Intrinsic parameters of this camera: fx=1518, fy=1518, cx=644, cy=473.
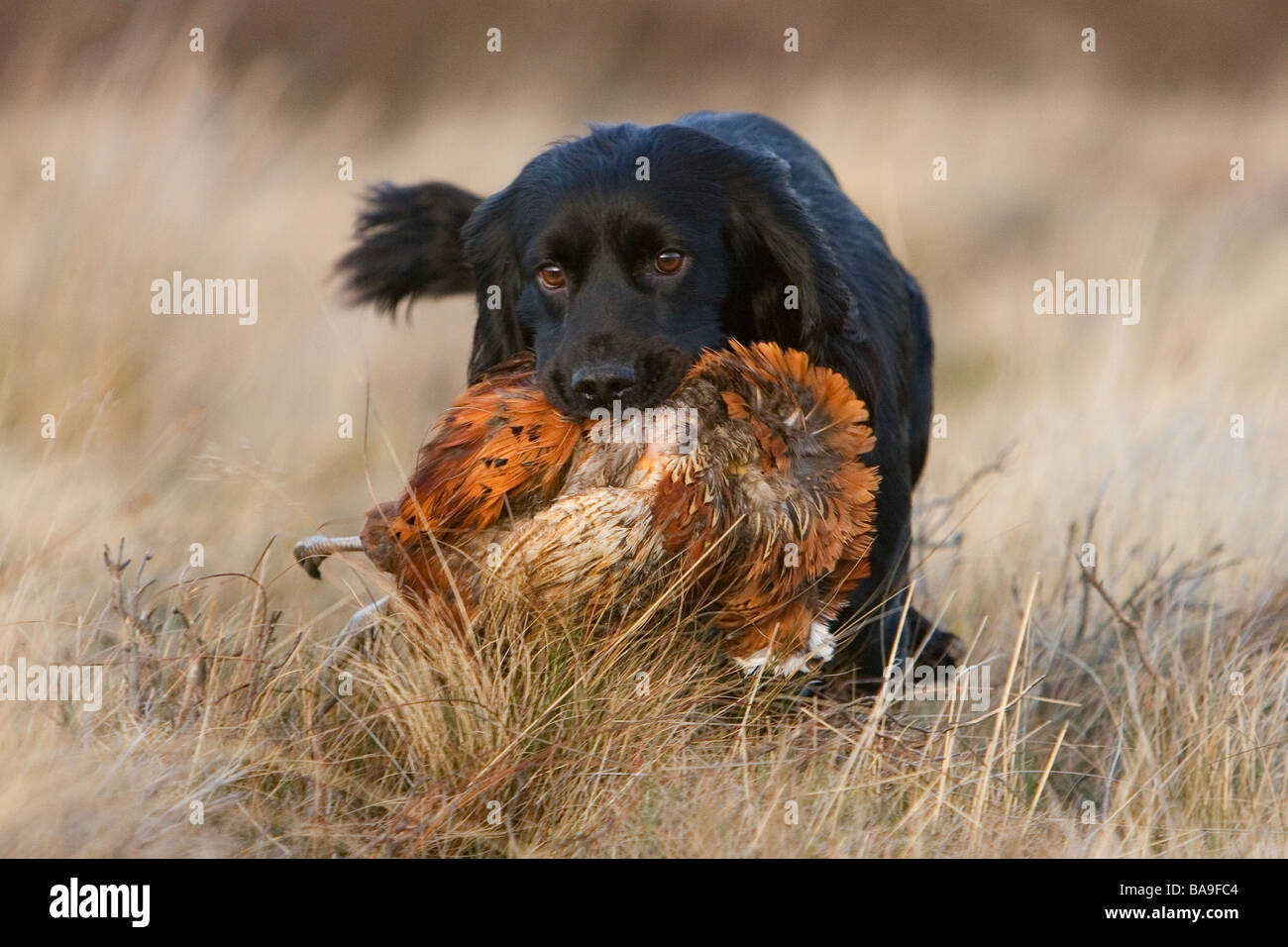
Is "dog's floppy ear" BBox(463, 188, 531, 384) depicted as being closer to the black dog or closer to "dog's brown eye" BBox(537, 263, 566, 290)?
the black dog

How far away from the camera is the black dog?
314 cm

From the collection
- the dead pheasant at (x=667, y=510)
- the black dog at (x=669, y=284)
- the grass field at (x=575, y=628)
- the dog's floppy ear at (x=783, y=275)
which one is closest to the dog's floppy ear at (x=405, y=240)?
the grass field at (x=575, y=628)

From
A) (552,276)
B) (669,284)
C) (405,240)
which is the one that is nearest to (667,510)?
(669,284)

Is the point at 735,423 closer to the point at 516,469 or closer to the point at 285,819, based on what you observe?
the point at 516,469

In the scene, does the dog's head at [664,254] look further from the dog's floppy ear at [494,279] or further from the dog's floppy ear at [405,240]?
the dog's floppy ear at [405,240]

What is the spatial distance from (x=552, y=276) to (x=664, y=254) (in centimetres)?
27

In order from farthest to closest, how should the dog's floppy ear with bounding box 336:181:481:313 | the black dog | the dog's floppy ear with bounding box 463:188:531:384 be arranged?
the dog's floppy ear with bounding box 336:181:481:313
the dog's floppy ear with bounding box 463:188:531:384
the black dog

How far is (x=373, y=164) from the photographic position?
810 centimetres

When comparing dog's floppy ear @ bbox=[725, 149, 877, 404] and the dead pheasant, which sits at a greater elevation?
dog's floppy ear @ bbox=[725, 149, 877, 404]

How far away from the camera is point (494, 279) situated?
371cm

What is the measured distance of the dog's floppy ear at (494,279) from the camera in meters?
3.64

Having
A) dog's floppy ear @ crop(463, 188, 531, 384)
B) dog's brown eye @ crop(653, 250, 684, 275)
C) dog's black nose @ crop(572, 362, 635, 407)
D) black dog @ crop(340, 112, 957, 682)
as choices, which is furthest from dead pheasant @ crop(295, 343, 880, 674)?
dog's floppy ear @ crop(463, 188, 531, 384)

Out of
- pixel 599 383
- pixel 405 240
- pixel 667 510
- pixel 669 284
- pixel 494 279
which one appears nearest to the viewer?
pixel 667 510

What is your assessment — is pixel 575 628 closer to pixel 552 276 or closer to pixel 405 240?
pixel 552 276
